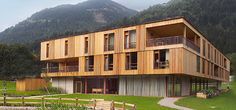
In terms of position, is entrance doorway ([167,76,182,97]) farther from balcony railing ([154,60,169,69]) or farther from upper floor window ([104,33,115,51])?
upper floor window ([104,33,115,51])

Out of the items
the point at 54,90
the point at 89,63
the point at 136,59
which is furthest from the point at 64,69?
the point at 136,59

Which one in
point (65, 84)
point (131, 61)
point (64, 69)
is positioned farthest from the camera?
point (64, 69)

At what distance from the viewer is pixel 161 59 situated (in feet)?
129

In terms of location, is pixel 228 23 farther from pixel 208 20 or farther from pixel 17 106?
pixel 17 106

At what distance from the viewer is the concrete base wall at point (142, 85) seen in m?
39.6

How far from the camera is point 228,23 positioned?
133000 mm

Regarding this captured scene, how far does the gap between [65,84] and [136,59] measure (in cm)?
1377

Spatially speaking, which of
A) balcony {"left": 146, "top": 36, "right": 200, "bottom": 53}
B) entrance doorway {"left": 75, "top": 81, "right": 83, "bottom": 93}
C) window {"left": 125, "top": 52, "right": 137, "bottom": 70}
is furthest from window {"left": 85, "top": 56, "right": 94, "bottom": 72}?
balcony {"left": 146, "top": 36, "right": 200, "bottom": 53}

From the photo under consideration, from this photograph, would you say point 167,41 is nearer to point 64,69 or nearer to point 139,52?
point 139,52

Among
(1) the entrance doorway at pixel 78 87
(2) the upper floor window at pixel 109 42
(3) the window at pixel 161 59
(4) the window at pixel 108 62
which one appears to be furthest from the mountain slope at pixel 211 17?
(3) the window at pixel 161 59

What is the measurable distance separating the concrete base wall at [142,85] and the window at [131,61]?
1.46 meters

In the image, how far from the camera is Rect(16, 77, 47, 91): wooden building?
171ft

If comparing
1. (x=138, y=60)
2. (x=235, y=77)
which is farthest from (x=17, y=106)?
(x=235, y=77)

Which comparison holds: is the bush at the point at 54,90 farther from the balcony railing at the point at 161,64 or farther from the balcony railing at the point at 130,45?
the balcony railing at the point at 161,64
